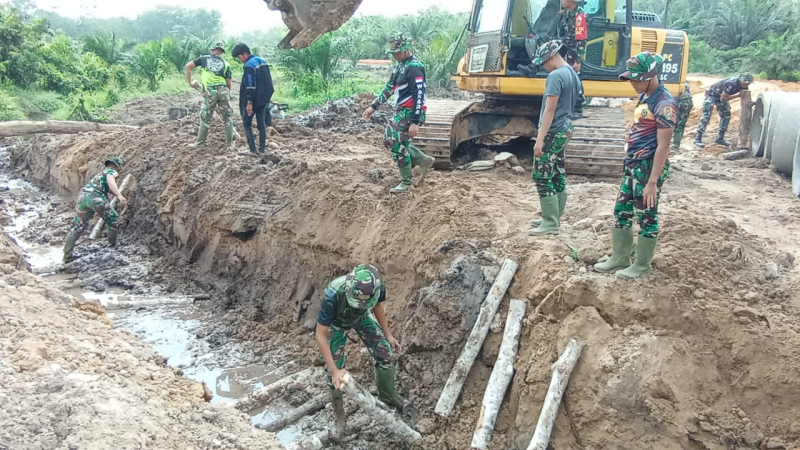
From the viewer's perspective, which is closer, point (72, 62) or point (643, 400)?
point (643, 400)

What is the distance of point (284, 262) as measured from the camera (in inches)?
288

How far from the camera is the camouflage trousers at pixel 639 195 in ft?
14.3

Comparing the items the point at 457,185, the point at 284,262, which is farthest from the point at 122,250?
the point at 457,185

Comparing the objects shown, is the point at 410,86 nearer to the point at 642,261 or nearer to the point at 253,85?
the point at 642,261

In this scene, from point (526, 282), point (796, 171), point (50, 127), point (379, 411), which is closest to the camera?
point (379, 411)

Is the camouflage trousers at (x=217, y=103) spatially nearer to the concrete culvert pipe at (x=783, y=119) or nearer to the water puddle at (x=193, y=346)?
the water puddle at (x=193, y=346)

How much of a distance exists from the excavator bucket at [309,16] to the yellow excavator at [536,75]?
156 inches

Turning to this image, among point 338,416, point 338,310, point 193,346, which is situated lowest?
point 193,346

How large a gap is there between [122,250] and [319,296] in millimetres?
4382

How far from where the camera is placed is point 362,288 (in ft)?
14.1

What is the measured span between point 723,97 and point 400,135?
8.29 m

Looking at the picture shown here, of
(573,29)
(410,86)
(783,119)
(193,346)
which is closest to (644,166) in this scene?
(410,86)

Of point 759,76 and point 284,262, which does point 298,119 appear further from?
point 759,76

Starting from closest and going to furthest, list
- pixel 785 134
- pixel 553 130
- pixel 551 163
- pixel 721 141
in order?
pixel 553 130 < pixel 551 163 < pixel 785 134 < pixel 721 141
